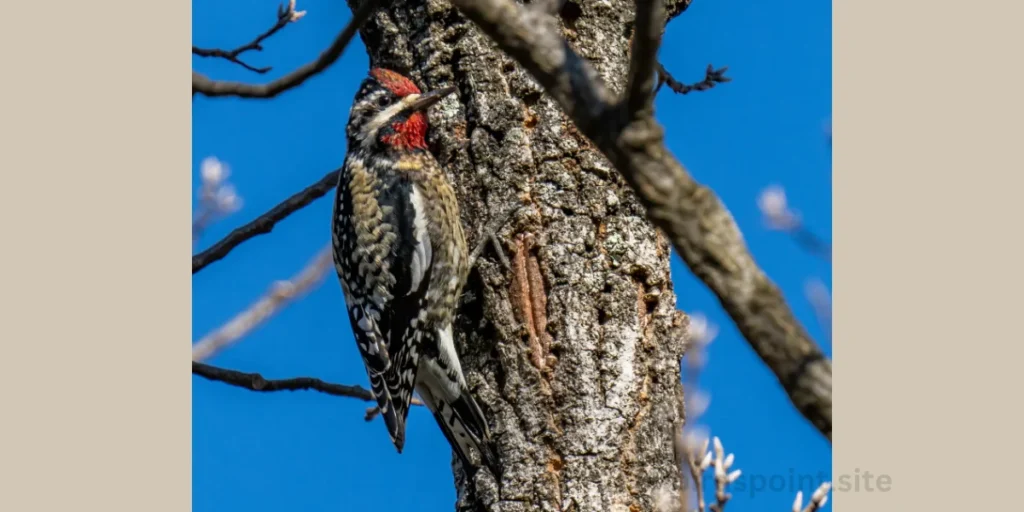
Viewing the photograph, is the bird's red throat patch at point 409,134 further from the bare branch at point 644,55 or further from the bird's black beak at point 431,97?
the bare branch at point 644,55

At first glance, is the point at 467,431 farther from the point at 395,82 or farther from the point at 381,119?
the point at 381,119

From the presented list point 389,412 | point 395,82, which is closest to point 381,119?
point 395,82

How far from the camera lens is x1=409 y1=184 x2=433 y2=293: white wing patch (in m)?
4.05

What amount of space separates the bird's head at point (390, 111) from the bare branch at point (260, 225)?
0.48m

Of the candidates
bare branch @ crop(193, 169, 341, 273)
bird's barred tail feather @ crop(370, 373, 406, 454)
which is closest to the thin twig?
bare branch @ crop(193, 169, 341, 273)

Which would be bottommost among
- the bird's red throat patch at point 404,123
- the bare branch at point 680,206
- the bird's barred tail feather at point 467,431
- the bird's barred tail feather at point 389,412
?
the bare branch at point 680,206

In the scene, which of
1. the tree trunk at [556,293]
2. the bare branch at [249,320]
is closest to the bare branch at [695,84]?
the tree trunk at [556,293]

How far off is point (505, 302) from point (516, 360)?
0.63 ft

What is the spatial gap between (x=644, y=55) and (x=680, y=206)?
0.75ft

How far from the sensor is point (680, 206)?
1.74m

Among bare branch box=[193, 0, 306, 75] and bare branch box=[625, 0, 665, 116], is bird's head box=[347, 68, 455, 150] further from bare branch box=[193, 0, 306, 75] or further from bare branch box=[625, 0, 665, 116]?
bare branch box=[625, 0, 665, 116]

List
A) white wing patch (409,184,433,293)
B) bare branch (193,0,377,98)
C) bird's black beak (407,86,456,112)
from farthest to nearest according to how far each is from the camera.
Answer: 1. white wing patch (409,184,433,293)
2. bird's black beak (407,86,456,112)
3. bare branch (193,0,377,98)

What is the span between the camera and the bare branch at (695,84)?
14.2 ft

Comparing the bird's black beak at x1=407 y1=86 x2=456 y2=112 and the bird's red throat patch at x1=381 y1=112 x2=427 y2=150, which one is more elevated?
the bird's red throat patch at x1=381 y1=112 x2=427 y2=150
